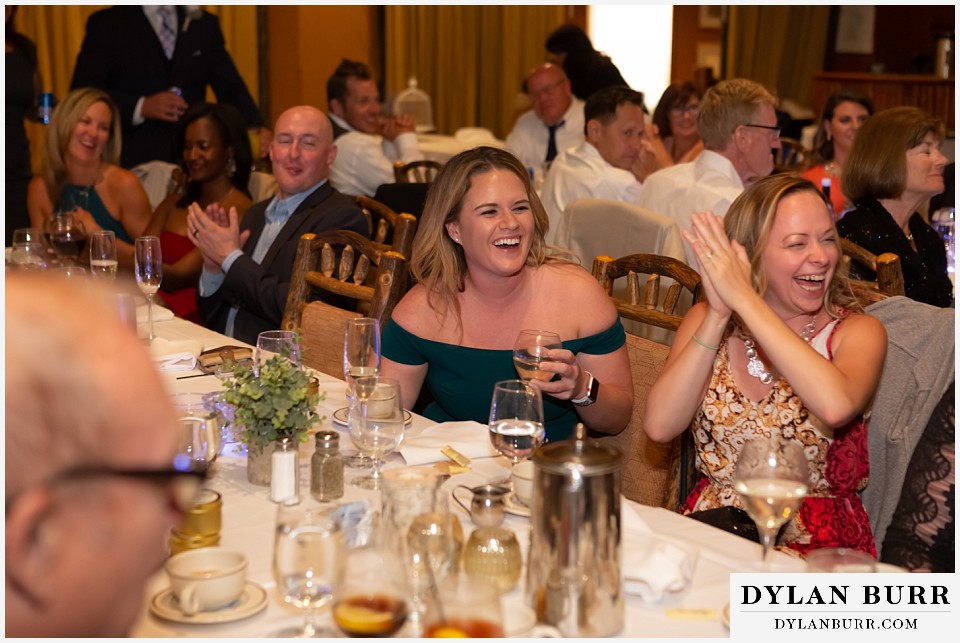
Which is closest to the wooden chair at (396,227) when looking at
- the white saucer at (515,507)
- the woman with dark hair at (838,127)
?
the white saucer at (515,507)

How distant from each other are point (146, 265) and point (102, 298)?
225cm

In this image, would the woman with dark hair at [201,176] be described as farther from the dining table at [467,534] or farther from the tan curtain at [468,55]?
the tan curtain at [468,55]

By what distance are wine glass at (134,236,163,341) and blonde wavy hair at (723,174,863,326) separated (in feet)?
5.15

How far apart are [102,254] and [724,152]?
106 inches

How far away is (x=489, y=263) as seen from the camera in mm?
2627

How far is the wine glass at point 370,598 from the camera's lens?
49.4 inches

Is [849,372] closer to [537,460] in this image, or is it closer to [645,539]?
[645,539]

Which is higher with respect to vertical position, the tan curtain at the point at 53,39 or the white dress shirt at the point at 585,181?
the tan curtain at the point at 53,39

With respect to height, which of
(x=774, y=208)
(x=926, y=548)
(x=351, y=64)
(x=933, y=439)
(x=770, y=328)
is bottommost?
(x=926, y=548)

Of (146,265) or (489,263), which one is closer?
(489,263)

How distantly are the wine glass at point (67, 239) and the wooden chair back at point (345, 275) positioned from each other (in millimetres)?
805

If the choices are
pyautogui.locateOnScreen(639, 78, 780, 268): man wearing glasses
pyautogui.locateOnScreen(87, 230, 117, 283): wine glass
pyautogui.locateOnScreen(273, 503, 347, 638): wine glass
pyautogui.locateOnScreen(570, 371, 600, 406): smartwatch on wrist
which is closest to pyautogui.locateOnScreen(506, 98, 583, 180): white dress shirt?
pyautogui.locateOnScreen(639, 78, 780, 268): man wearing glasses

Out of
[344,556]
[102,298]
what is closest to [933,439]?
[344,556]

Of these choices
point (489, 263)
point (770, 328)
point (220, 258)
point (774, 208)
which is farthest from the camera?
point (220, 258)
